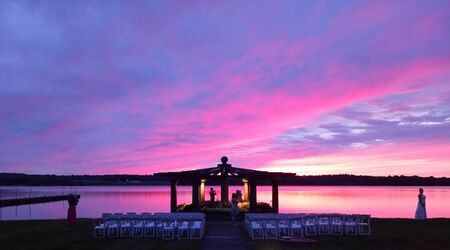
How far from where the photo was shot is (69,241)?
17875 mm

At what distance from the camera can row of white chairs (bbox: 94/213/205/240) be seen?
18784 millimetres

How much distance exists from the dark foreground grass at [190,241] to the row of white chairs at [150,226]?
703 mm

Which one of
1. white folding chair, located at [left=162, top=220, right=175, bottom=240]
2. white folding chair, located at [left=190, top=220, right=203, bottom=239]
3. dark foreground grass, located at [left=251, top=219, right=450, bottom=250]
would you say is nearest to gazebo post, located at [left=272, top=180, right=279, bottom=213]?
dark foreground grass, located at [left=251, top=219, right=450, bottom=250]

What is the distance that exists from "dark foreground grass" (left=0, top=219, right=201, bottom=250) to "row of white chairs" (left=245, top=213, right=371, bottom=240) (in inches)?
91.1

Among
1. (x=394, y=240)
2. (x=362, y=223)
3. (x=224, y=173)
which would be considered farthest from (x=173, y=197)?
(x=394, y=240)

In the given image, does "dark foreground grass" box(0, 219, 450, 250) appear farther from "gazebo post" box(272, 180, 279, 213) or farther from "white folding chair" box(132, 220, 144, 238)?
"gazebo post" box(272, 180, 279, 213)

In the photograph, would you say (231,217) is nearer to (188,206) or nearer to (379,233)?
(188,206)

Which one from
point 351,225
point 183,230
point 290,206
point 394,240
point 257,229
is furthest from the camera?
point 290,206

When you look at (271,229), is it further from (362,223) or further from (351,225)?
(362,223)

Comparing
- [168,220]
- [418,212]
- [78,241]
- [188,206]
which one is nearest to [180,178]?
[188,206]

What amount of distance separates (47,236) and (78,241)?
2.35 metres

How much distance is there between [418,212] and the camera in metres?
26.8

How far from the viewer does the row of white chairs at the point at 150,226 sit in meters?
18.8

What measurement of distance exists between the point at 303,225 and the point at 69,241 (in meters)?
8.09
